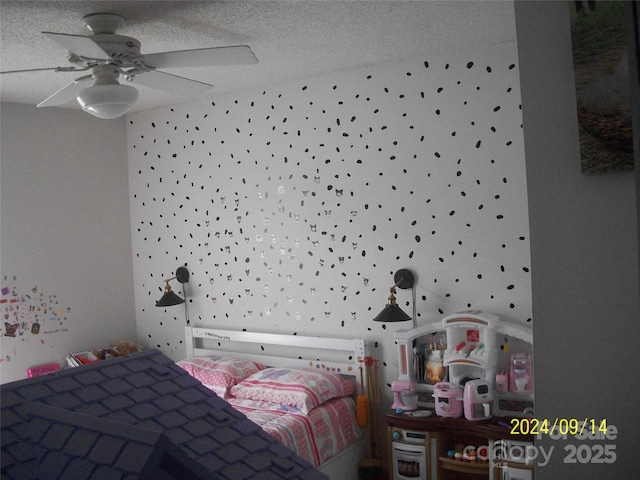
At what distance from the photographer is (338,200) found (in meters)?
4.10

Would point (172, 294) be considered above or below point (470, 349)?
above

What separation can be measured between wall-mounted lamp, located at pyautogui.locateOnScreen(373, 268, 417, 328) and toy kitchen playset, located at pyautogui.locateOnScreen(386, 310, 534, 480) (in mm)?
152

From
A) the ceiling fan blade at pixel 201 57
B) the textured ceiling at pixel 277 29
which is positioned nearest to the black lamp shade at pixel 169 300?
the textured ceiling at pixel 277 29

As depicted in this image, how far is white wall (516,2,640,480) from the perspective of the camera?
1.11m

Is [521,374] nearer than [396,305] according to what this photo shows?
Yes

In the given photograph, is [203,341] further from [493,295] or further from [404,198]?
[493,295]

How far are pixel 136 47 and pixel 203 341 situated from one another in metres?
2.73

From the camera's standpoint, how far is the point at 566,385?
1.15 metres

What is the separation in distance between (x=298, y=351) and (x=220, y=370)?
0.56 m

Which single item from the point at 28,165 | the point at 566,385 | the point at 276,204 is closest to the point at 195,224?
the point at 276,204

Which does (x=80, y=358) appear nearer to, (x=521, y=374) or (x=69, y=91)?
(x=69, y=91)

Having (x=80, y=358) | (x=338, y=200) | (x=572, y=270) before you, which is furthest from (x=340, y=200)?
(x=572, y=270)

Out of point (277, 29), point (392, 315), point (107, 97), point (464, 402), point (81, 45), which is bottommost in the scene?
point (464, 402)

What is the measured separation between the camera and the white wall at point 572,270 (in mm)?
1108
